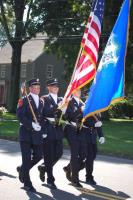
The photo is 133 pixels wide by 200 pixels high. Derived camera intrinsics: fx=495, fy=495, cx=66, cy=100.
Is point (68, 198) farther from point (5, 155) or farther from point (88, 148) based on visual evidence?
point (5, 155)

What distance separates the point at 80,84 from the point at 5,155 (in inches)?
235

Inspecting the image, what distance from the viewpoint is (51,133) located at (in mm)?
9695

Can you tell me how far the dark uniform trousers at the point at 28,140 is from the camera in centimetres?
933

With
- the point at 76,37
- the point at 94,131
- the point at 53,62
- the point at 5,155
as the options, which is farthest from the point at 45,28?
the point at 94,131

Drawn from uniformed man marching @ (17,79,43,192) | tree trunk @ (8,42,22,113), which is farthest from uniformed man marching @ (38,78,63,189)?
tree trunk @ (8,42,22,113)

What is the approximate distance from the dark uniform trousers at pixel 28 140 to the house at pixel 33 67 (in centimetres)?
4511

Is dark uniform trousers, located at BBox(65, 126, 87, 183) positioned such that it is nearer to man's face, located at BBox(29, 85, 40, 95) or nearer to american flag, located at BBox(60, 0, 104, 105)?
american flag, located at BBox(60, 0, 104, 105)

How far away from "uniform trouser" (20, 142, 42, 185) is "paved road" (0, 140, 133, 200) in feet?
0.92

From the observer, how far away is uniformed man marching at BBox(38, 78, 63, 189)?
31.8ft

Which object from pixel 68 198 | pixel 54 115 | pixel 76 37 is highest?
pixel 76 37

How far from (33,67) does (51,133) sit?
4585 cm

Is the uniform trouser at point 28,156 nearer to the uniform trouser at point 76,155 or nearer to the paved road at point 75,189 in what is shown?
the paved road at point 75,189

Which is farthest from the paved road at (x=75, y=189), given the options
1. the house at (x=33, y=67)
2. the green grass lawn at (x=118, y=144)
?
the house at (x=33, y=67)

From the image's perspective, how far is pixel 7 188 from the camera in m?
9.34
